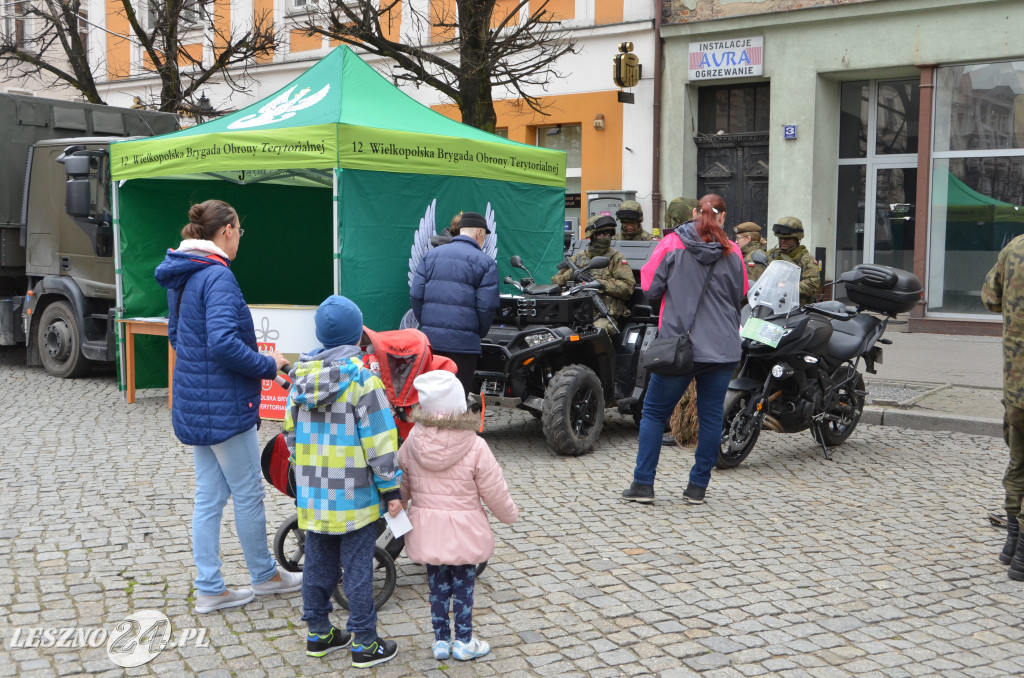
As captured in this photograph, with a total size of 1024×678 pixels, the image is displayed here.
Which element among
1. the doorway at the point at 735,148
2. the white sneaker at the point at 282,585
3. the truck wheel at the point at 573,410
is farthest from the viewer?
the doorway at the point at 735,148

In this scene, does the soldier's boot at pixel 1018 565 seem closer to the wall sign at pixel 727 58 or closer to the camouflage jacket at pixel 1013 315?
the camouflage jacket at pixel 1013 315

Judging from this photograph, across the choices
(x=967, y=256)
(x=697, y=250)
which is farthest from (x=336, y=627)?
(x=967, y=256)

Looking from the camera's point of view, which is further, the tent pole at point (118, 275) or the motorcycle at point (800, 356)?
the tent pole at point (118, 275)

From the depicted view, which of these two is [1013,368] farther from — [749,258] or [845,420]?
[749,258]

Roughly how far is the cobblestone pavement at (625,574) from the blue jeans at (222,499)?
0.23 metres

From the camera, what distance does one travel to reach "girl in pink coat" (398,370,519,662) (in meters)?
3.92

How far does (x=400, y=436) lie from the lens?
5027 millimetres

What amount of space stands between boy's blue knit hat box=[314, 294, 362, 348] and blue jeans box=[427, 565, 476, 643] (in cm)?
92

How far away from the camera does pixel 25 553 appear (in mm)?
5301

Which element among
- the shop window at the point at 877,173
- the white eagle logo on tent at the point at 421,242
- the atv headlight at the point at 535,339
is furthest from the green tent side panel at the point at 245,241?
the shop window at the point at 877,173

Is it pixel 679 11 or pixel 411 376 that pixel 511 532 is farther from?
pixel 679 11

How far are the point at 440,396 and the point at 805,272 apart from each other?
607cm

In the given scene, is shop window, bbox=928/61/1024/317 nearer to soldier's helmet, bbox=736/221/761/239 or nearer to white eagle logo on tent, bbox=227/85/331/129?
soldier's helmet, bbox=736/221/761/239

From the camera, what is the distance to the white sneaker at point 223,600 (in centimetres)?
445
